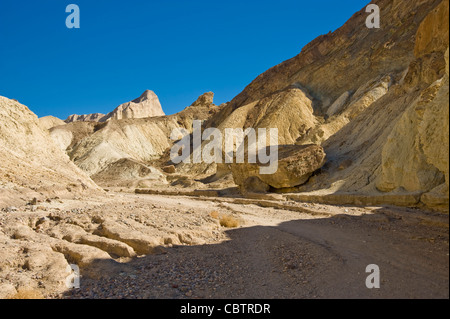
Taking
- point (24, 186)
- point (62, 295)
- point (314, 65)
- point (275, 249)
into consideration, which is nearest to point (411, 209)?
point (275, 249)

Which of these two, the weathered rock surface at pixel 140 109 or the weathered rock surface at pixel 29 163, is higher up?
the weathered rock surface at pixel 140 109

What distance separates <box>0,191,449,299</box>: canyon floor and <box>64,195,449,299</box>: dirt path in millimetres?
14

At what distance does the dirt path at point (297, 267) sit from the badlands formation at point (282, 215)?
0.03m

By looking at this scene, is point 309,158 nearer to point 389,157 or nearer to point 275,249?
point 389,157

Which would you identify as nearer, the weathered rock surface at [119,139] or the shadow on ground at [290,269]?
the shadow on ground at [290,269]

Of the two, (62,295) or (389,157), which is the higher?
(389,157)

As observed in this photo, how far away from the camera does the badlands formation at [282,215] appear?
4.31 metres

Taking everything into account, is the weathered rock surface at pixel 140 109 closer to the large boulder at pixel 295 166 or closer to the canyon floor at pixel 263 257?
the large boulder at pixel 295 166

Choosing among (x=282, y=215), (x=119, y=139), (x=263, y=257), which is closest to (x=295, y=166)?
(x=282, y=215)

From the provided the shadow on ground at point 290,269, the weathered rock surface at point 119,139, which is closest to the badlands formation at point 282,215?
the shadow on ground at point 290,269

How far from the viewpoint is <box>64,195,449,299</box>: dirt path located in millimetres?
3473

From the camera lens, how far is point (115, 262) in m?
5.28

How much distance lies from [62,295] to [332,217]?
7.64 m

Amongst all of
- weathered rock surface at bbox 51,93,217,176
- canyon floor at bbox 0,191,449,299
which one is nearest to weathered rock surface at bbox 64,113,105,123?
weathered rock surface at bbox 51,93,217,176
